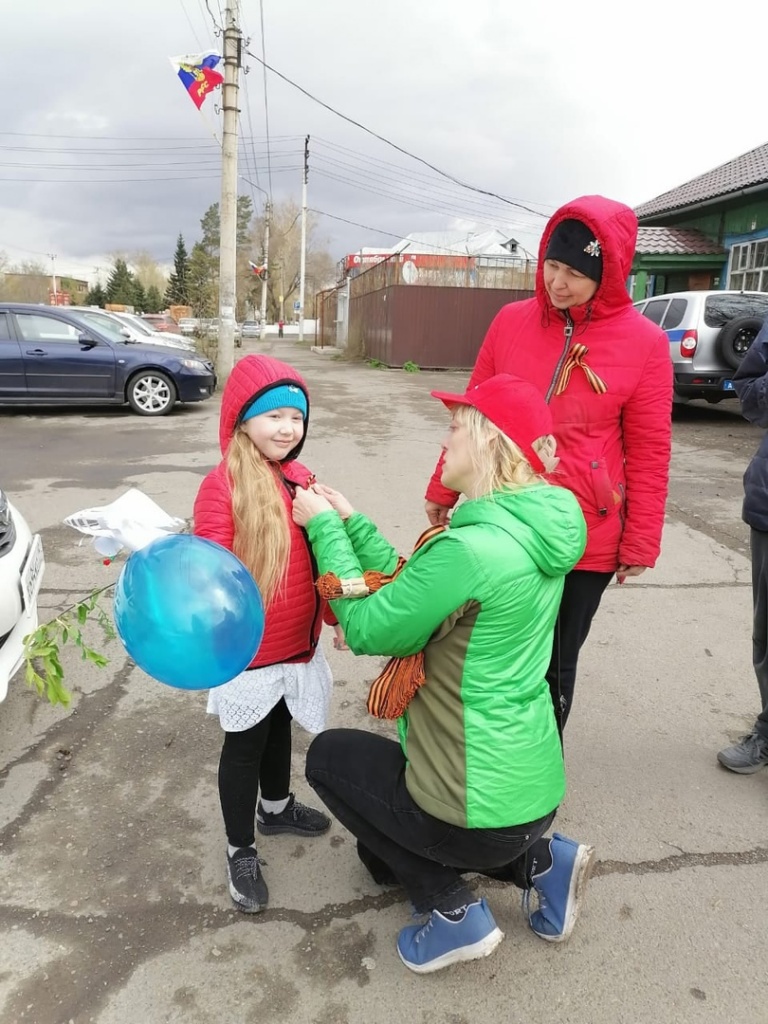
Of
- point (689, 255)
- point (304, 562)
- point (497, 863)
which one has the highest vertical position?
point (689, 255)

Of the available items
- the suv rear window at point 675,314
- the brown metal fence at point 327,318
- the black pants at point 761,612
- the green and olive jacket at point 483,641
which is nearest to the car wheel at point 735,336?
the suv rear window at point 675,314

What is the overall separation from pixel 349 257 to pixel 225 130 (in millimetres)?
33498

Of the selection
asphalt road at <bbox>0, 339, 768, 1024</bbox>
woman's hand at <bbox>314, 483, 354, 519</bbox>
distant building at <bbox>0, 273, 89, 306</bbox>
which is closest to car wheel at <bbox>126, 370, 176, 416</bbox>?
asphalt road at <bbox>0, 339, 768, 1024</bbox>

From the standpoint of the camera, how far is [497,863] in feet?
5.90

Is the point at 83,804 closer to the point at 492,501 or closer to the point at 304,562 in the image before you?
the point at 304,562

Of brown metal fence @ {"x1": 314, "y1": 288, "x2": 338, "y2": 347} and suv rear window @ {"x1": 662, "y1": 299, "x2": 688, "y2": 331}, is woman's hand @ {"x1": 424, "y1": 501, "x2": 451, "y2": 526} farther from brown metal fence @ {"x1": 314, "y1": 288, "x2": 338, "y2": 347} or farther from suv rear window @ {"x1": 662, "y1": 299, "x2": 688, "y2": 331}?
brown metal fence @ {"x1": 314, "y1": 288, "x2": 338, "y2": 347}

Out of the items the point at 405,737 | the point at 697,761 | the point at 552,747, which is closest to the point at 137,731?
the point at 405,737

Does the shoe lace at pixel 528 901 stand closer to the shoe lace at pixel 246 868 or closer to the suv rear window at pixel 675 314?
the shoe lace at pixel 246 868

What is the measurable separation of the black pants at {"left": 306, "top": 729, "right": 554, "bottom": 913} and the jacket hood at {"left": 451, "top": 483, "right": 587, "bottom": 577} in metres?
0.66

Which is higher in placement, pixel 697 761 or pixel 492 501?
pixel 492 501

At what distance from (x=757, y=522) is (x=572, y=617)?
2.90ft

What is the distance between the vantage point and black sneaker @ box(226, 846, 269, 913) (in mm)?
2125

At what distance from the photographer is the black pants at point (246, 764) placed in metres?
2.09

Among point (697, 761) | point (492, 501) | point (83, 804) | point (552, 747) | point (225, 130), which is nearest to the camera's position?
point (492, 501)
